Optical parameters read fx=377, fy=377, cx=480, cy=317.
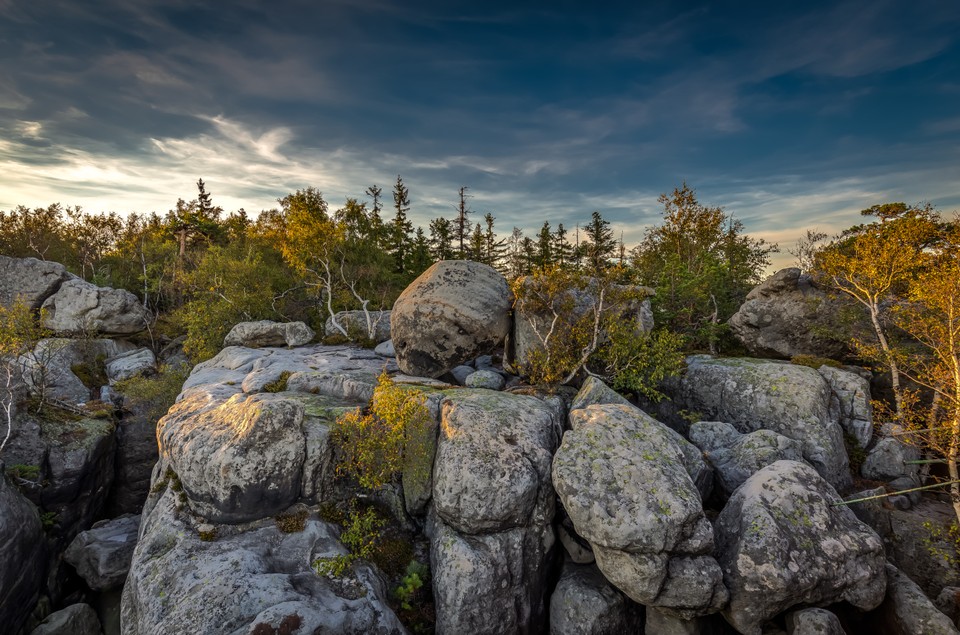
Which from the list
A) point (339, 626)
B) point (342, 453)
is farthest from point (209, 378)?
point (339, 626)

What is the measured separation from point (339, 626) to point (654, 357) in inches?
616

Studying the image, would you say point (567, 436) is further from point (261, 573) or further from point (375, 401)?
point (261, 573)

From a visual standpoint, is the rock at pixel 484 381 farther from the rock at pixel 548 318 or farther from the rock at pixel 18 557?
the rock at pixel 18 557

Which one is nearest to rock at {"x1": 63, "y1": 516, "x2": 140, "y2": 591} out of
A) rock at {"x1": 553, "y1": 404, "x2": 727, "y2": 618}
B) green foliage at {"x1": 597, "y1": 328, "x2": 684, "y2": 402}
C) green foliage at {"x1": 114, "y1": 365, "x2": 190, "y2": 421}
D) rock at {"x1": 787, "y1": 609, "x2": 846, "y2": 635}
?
green foliage at {"x1": 114, "y1": 365, "x2": 190, "y2": 421}

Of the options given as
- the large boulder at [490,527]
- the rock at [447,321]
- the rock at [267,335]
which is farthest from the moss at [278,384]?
the large boulder at [490,527]

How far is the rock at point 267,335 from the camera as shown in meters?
26.6

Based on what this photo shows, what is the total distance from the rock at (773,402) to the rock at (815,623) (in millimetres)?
7339

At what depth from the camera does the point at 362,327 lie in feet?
97.3

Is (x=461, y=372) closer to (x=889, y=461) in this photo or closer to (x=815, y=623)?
(x=815, y=623)

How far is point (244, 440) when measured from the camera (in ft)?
38.7

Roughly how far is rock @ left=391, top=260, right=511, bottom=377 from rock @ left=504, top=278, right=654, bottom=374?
3.36 feet

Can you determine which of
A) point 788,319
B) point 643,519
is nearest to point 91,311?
point 643,519

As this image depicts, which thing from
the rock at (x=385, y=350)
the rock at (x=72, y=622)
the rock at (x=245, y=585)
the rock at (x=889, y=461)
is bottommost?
the rock at (x=72, y=622)

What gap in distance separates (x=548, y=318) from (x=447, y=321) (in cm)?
521
